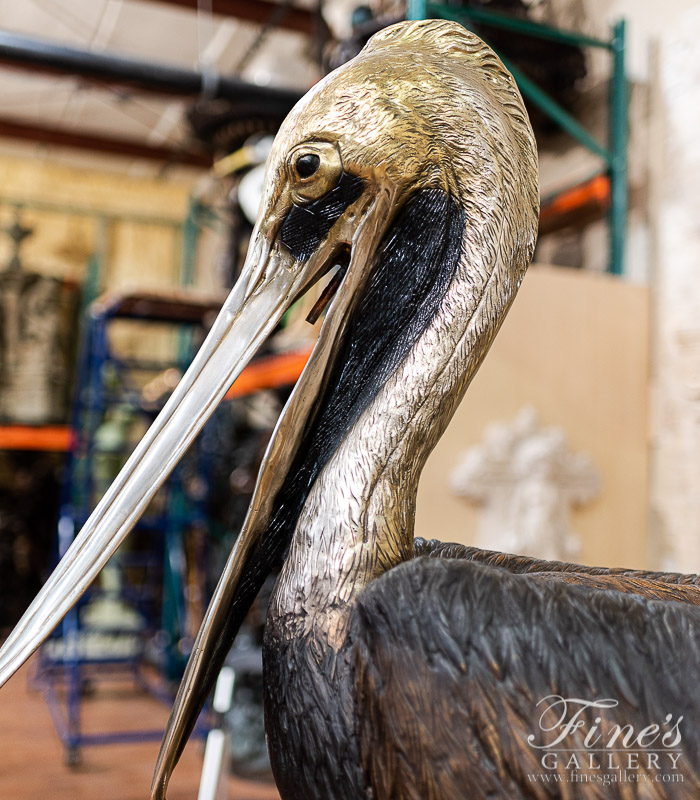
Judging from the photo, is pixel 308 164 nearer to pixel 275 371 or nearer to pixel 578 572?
pixel 578 572

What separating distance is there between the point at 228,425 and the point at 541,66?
1.98 m

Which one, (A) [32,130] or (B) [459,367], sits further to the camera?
(A) [32,130]

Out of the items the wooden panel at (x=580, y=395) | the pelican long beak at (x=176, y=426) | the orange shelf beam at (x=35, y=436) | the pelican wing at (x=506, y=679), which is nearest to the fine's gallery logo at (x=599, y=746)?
the pelican wing at (x=506, y=679)

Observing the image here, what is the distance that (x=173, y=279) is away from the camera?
552 cm

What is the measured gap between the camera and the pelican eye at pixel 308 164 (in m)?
0.52

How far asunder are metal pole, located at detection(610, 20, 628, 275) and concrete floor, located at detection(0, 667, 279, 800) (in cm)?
140

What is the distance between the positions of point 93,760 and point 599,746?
191 centimetres

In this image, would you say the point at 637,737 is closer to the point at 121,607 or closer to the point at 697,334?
the point at 697,334

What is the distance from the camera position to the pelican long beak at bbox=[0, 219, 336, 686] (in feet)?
1.58

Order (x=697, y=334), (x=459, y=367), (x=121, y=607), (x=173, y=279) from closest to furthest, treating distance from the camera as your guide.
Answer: (x=459, y=367)
(x=697, y=334)
(x=121, y=607)
(x=173, y=279)

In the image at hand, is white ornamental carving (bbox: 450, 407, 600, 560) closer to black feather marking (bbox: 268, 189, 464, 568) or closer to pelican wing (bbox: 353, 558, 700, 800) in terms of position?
black feather marking (bbox: 268, 189, 464, 568)

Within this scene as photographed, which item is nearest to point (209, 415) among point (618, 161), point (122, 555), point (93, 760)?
point (618, 161)

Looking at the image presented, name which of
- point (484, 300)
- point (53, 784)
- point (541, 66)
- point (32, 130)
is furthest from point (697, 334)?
point (32, 130)

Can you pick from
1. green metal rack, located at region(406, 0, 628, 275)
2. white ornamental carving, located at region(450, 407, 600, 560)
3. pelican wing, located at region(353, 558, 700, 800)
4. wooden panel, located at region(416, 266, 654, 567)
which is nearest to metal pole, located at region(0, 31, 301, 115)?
green metal rack, located at region(406, 0, 628, 275)
